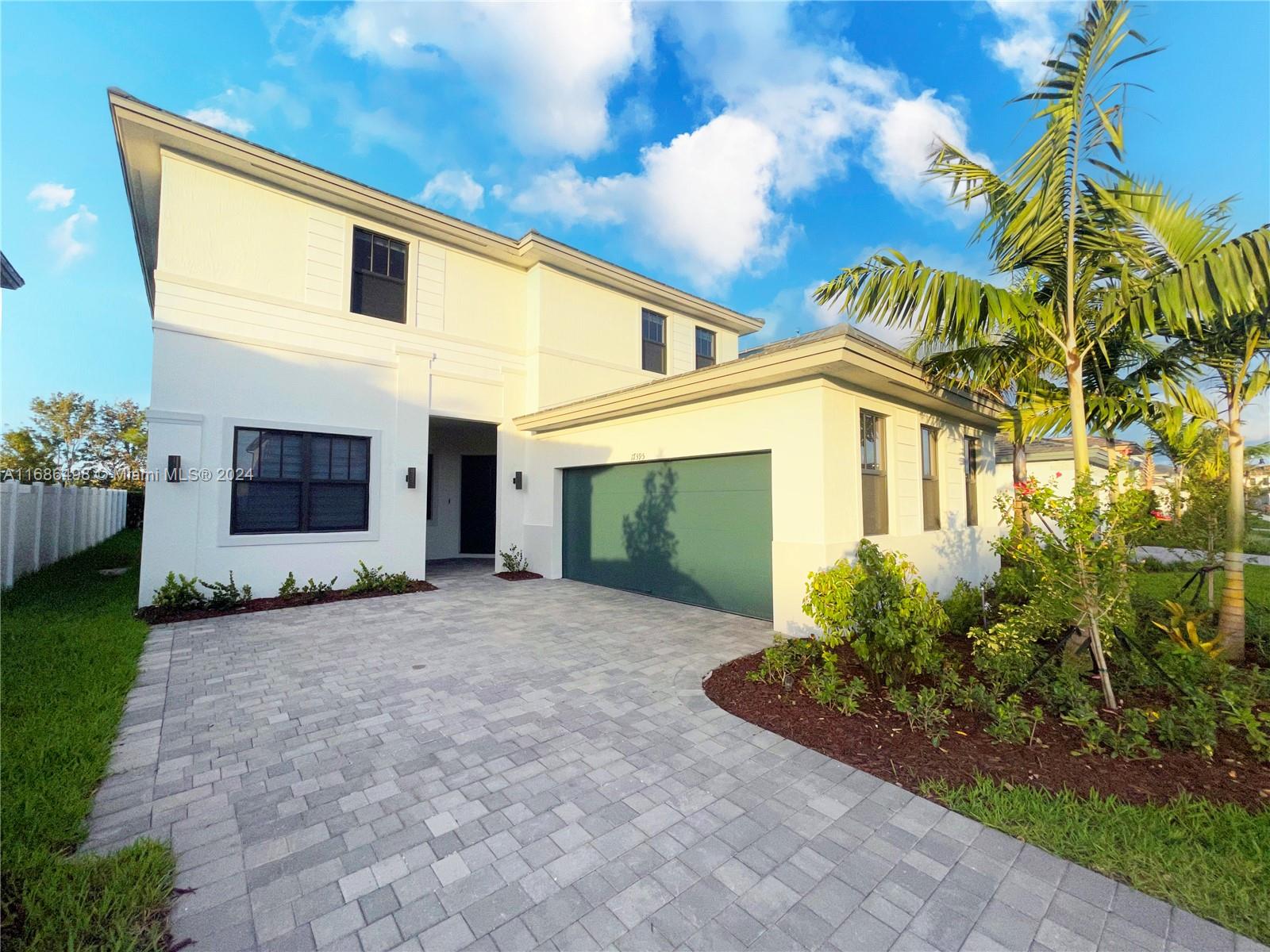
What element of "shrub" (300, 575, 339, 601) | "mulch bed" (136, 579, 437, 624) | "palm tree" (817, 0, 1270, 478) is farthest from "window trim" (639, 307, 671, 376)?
"shrub" (300, 575, 339, 601)

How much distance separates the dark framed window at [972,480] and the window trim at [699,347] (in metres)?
6.35

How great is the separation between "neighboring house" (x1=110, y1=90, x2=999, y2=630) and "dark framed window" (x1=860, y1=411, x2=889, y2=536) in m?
0.04

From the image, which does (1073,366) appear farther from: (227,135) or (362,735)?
(227,135)

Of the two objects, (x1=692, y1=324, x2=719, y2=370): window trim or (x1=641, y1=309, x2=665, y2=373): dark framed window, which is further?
(x1=692, y1=324, x2=719, y2=370): window trim

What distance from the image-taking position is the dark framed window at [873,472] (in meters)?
6.33

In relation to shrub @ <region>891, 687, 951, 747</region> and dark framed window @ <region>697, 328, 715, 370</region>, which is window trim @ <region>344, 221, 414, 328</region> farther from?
shrub @ <region>891, 687, 951, 747</region>

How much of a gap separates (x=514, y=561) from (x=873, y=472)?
6731 mm

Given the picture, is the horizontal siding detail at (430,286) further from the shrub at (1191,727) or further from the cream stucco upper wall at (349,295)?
the shrub at (1191,727)

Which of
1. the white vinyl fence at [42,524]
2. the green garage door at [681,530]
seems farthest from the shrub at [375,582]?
the white vinyl fence at [42,524]

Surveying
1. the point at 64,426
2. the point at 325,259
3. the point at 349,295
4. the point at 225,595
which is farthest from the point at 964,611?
the point at 64,426

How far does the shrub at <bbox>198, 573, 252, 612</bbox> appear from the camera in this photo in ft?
22.7

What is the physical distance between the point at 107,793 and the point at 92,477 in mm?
25708

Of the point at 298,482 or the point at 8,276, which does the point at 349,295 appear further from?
the point at 8,276

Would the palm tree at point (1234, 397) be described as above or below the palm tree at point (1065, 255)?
below
